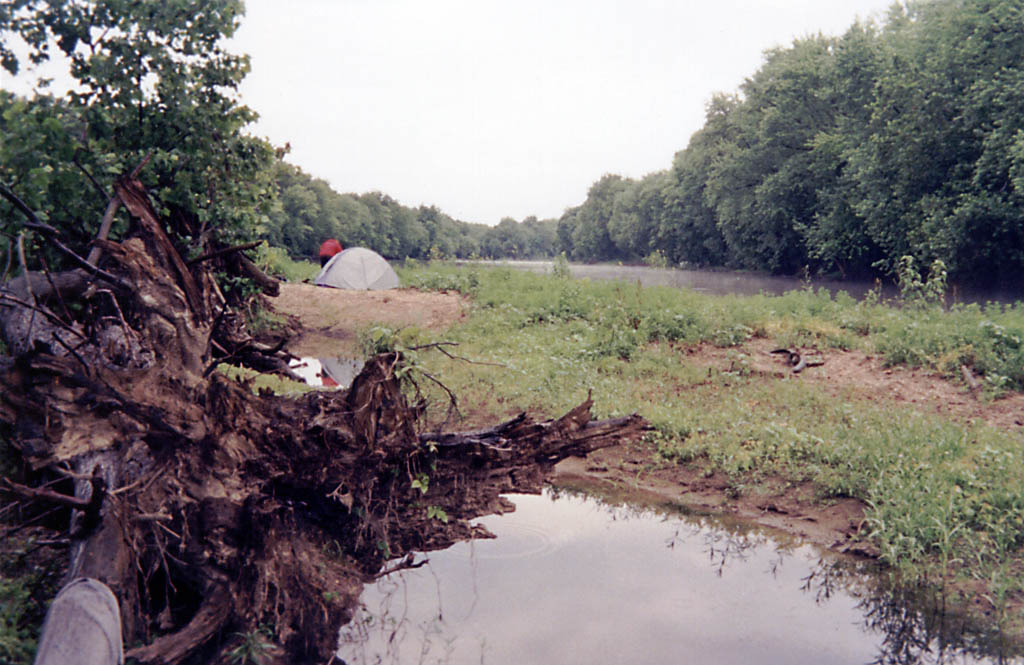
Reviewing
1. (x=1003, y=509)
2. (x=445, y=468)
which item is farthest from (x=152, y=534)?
(x=1003, y=509)

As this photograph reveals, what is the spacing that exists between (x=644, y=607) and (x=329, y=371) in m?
10.3

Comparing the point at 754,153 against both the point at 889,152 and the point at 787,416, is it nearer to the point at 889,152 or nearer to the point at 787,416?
the point at 889,152

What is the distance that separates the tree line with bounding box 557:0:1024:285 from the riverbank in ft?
29.2

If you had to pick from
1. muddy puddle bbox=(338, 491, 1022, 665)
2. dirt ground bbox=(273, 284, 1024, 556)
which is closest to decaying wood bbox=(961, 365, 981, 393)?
dirt ground bbox=(273, 284, 1024, 556)

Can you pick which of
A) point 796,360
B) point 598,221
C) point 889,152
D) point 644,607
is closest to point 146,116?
point 644,607

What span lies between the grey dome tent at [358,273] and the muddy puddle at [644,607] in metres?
16.1

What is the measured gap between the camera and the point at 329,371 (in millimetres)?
14258

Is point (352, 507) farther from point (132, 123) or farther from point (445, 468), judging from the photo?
point (132, 123)

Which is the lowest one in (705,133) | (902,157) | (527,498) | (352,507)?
(527,498)

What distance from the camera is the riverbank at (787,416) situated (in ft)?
19.7

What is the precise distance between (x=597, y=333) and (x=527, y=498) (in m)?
5.87

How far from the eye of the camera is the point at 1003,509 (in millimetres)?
6047

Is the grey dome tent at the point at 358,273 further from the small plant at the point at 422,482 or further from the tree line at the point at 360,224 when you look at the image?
the small plant at the point at 422,482

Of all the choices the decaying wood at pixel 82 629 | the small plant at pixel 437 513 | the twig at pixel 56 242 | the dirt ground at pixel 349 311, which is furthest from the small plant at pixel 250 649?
the dirt ground at pixel 349 311
